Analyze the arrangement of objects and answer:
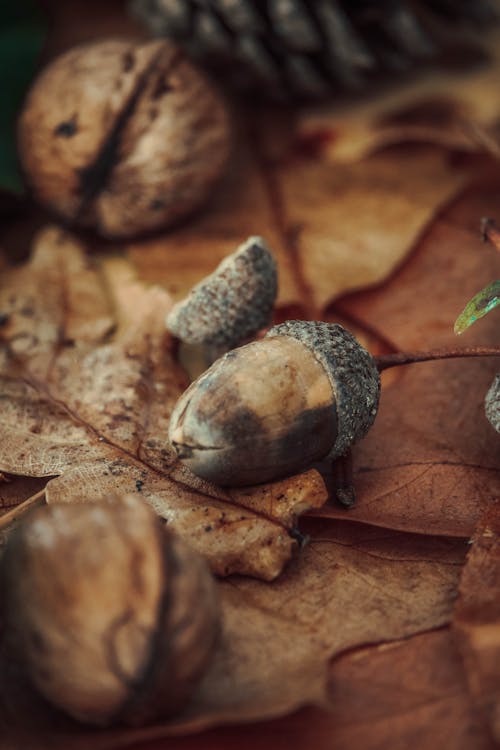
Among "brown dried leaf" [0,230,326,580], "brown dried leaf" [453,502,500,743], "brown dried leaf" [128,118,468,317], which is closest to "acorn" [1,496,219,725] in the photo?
"brown dried leaf" [0,230,326,580]

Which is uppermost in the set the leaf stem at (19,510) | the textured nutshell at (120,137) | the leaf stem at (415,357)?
the textured nutshell at (120,137)

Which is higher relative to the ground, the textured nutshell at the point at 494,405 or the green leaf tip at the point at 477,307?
the green leaf tip at the point at 477,307

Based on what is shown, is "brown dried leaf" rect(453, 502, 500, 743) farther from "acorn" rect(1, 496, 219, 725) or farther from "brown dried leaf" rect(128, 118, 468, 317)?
"brown dried leaf" rect(128, 118, 468, 317)

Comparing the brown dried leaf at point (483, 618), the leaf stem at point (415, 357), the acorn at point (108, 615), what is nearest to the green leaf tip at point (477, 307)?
the leaf stem at point (415, 357)

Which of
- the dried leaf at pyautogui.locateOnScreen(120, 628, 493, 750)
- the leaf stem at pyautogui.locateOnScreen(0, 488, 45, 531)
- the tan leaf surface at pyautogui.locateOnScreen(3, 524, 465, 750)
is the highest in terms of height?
the leaf stem at pyautogui.locateOnScreen(0, 488, 45, 531)

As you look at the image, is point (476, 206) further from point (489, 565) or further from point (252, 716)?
point (252, 716)

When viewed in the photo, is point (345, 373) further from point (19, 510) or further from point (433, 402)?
point (19, 510)

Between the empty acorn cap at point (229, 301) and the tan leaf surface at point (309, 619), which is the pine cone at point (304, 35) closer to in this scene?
the empty acorn cap at point (229, 301)

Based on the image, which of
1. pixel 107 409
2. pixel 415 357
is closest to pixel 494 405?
pixel 415 357
